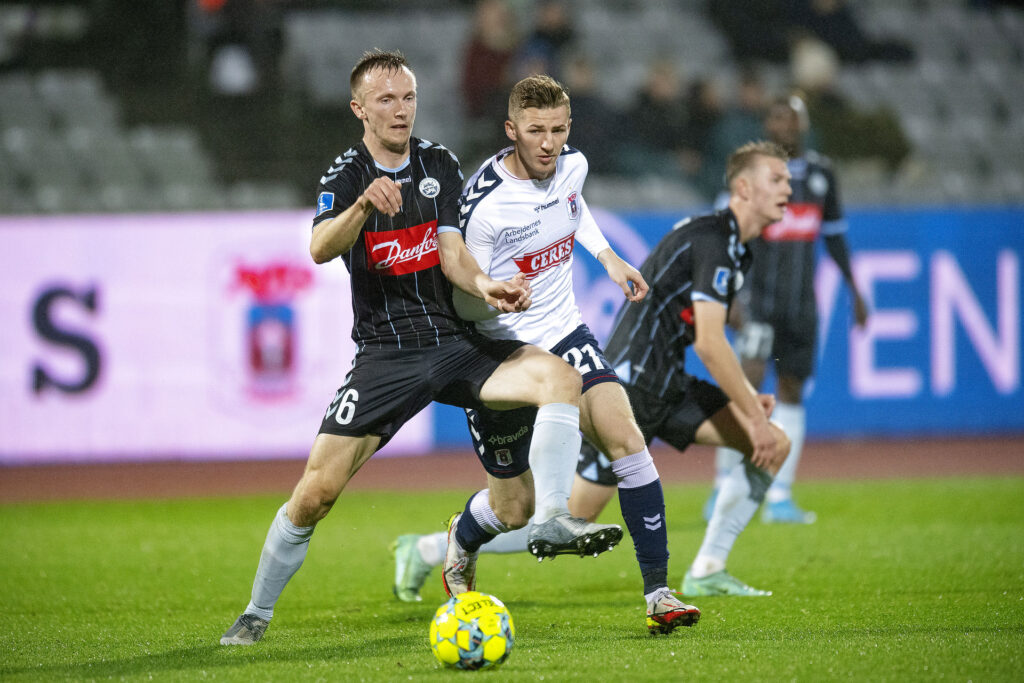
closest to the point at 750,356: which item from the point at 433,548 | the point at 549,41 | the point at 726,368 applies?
the point at 726,368

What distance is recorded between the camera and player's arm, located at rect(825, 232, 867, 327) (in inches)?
329

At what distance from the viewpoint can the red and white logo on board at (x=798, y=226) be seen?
831 centimetres

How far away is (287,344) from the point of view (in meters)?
11.1

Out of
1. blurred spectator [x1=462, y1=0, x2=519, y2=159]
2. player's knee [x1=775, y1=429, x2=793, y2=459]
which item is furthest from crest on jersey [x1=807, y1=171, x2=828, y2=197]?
blurred spectator [x1=462, y1=0, x2=519, y2=159]

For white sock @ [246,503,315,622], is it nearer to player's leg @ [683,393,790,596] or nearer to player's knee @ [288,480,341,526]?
player's knee @ [288,480,341,526]

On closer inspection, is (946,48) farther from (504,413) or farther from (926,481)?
(504,413)

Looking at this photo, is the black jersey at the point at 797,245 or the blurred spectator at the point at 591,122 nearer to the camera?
the black jersey at the point at 797,245

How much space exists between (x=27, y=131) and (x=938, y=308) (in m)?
9.18

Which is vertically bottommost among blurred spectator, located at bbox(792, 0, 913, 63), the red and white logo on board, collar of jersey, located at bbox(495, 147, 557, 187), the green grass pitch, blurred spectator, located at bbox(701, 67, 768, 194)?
the green grass pitch

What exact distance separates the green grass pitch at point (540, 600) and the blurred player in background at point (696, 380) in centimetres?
30

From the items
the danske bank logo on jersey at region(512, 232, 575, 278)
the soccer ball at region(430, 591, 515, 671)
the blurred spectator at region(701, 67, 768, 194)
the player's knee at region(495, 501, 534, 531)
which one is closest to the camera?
the soccer ball at region(430, 591, 515, 671)

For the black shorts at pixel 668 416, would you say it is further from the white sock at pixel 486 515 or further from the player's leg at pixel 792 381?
the player's leg at pixel 792 381

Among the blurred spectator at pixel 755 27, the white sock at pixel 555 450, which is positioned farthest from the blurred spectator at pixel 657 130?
the white sock at pixel 555 450

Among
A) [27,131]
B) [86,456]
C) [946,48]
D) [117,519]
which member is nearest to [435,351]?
[117,519]
